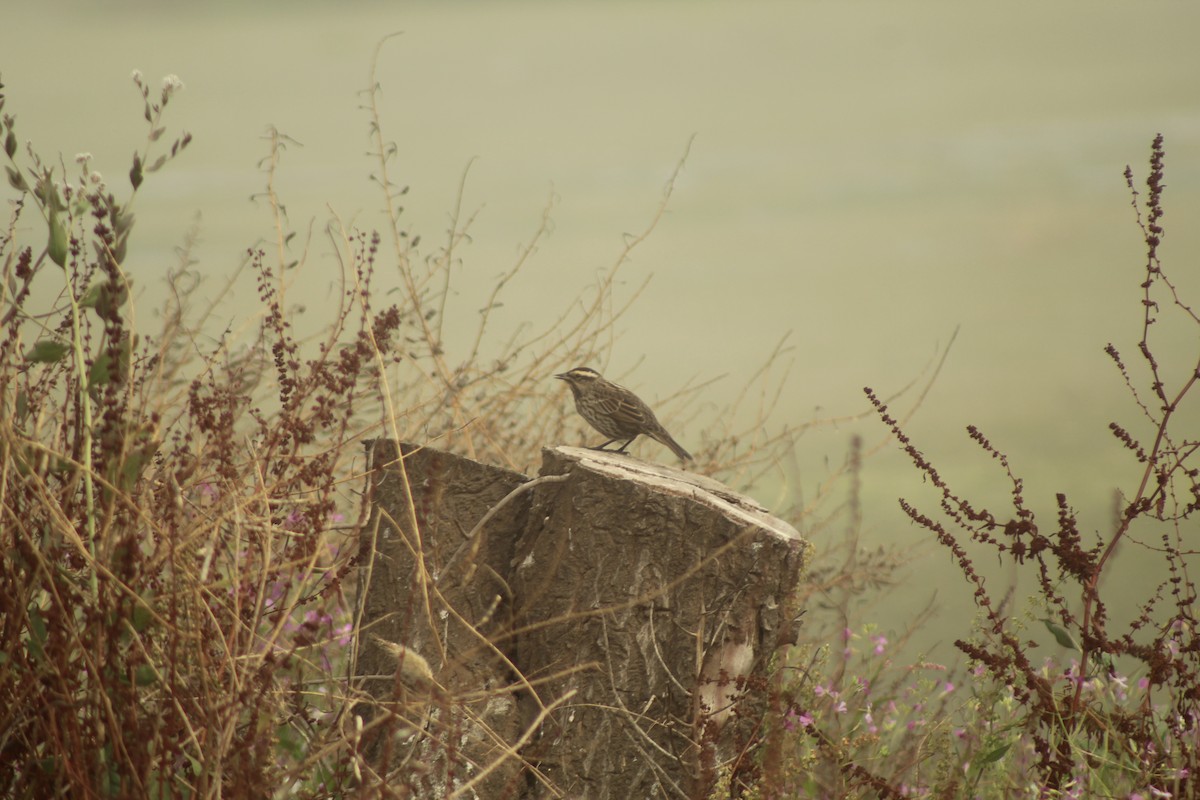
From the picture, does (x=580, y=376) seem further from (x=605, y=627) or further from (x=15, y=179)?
(x=15, y=179)

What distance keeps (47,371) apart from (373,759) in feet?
5.31

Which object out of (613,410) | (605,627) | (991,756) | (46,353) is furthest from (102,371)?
(613,410)

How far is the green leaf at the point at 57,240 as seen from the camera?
2814mm

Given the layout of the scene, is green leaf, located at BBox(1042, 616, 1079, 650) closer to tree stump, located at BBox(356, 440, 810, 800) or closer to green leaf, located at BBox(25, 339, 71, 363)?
tree stump, located at BBox(356, 440, 810, 800)

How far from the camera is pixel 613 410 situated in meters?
6.15

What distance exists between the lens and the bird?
616 centimetres

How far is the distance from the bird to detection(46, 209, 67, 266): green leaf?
353 cm

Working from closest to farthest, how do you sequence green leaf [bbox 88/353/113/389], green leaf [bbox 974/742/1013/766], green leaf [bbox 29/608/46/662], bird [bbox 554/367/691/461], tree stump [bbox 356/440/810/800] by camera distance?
green leaf [bbox 88/353/113/389]
green leaf [bbox 29/608/46/662]
green leaf [bbox 974/742/1013/766]
tree stump [bbox 356/440/810/800]
bird [bbox 554/367/691/461]

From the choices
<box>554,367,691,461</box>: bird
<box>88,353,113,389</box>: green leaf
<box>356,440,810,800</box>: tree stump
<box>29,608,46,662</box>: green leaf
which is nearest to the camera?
<box>88,353,113,389</box>: green leaf

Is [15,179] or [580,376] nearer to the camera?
[15,179]

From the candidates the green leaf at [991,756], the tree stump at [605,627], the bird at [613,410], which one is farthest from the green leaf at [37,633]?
the bird at [613,410]

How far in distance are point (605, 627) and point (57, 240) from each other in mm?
2097

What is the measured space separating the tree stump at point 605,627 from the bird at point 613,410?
75.8 inches

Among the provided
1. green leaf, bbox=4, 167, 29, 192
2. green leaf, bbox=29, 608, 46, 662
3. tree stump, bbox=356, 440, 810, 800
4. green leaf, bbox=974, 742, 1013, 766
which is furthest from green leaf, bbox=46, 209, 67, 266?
green leaf, bbox=974, 742, 1013, 766
